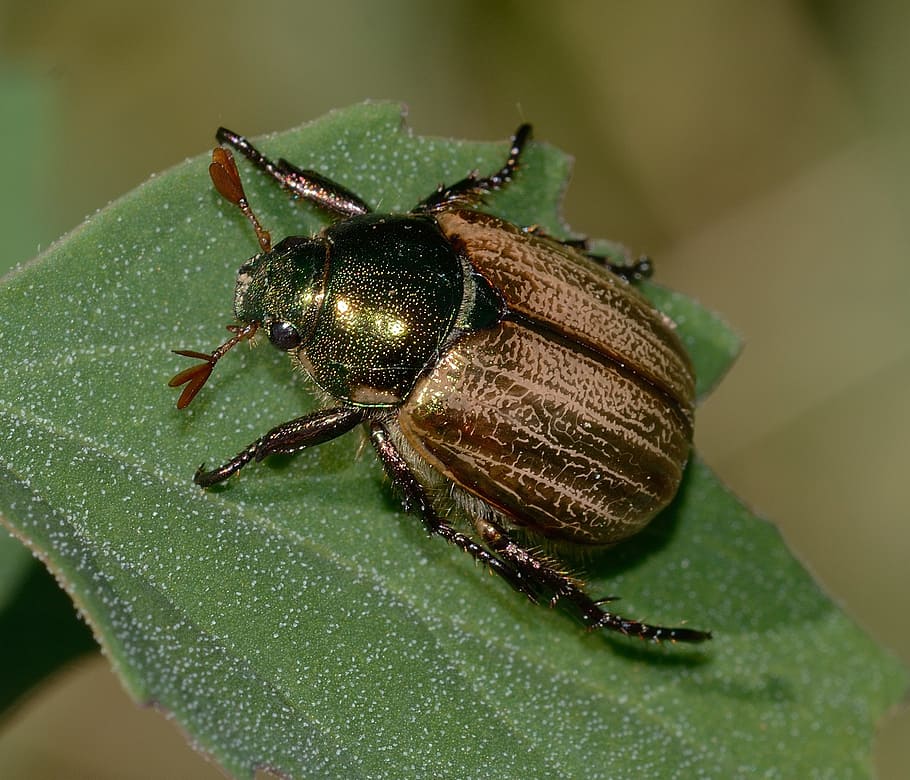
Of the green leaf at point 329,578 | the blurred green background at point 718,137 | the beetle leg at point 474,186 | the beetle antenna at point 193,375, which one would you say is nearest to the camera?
the green leaf at point 329,578

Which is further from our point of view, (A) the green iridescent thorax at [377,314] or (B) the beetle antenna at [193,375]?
(A) the green iridescent thorax at [377,314]

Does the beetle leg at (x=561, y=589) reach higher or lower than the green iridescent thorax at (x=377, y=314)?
lower

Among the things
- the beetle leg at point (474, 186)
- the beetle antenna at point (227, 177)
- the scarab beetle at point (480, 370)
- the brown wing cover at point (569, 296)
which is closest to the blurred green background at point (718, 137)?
the beetle leg at point (474, 186)

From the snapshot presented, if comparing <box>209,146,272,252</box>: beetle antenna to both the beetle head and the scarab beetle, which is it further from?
the beetle head

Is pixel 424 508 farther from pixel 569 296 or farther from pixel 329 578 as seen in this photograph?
pixel 569 296

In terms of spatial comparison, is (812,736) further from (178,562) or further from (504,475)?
(178,562)

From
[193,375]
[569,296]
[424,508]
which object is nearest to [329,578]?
[424,508]

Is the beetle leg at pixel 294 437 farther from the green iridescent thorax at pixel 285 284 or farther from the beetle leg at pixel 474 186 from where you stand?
the beetle leg at pixel 474 186
